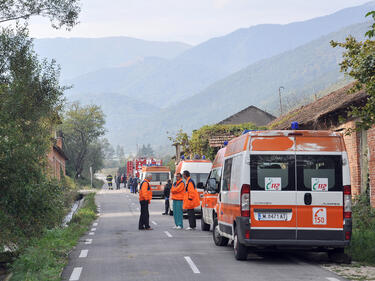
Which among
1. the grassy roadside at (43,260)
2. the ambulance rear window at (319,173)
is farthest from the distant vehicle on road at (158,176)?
the ambulance rear window at (319,173)

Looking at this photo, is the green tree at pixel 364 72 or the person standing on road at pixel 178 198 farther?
the person standing on road at pixel 178 198

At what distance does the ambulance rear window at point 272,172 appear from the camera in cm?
1128

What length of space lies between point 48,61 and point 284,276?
1695 centimetres

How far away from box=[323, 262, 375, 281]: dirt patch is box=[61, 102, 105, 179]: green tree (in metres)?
84.5

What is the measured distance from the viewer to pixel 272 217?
11.2m

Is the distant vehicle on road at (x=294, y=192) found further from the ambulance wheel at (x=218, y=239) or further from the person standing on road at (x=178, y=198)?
the person standing on road at (x=178, y=198)

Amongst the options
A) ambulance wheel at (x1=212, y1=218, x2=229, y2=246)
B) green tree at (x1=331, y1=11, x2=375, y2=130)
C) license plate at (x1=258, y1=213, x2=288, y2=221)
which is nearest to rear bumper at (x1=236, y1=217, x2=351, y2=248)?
license plate at (x1=258, y1=213, x2=288, y2=221)

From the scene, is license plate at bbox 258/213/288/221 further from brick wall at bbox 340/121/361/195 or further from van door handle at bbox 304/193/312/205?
brick wall at bbox 340/121/361/195

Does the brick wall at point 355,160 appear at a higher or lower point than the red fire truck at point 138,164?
lower

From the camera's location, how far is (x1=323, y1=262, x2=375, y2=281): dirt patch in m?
10.0

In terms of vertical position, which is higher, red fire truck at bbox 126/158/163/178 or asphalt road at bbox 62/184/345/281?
red fire truck at bbox 126/158/163/178

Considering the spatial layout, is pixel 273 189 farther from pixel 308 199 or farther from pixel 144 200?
pixel 144 200

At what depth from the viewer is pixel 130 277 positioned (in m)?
10.1

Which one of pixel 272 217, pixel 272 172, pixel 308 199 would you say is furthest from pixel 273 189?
pixel 308 199
